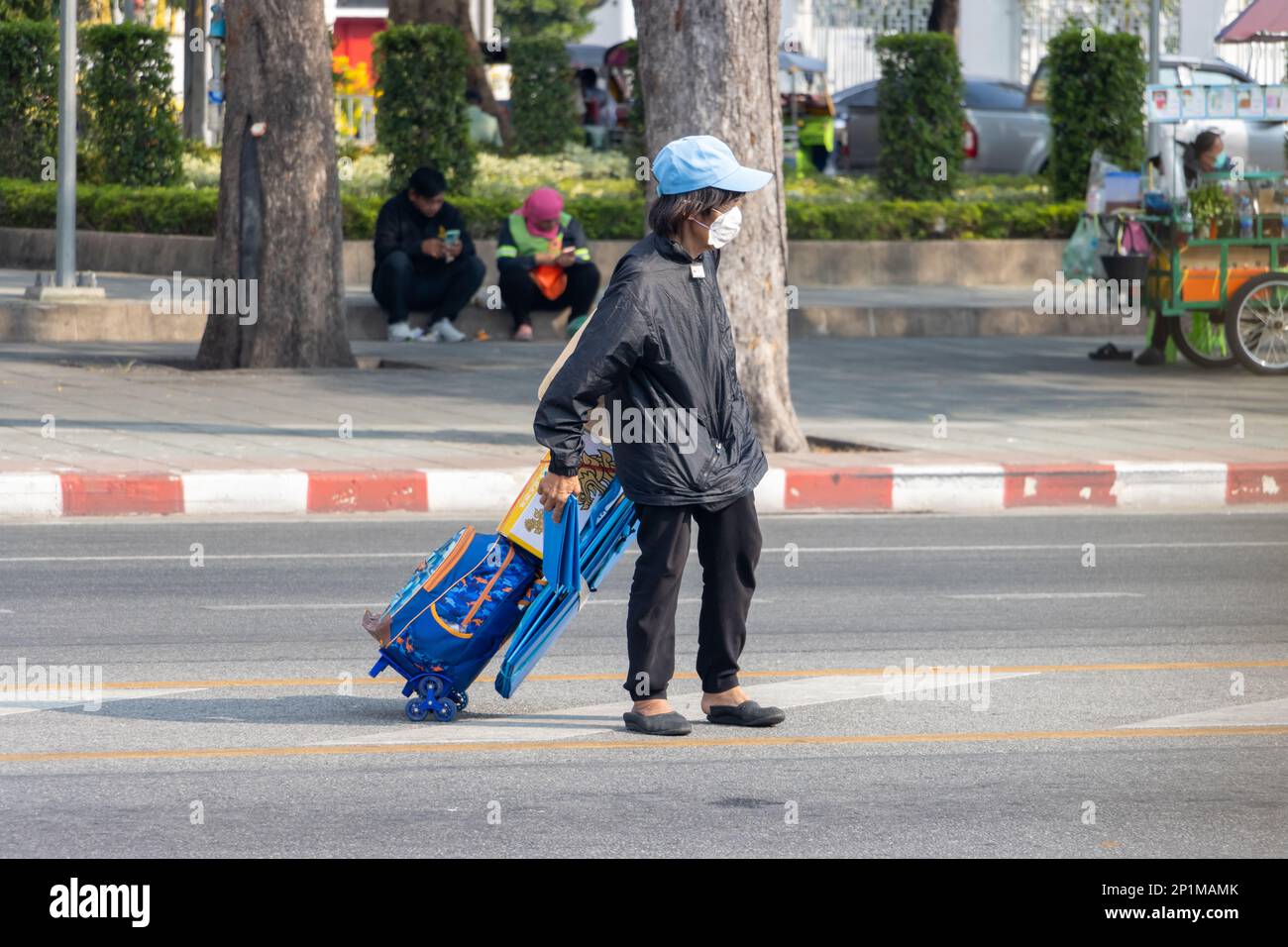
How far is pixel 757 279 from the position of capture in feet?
40.4

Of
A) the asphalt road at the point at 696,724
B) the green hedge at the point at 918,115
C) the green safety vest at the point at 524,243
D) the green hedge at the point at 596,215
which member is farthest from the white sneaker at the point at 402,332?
the asphalt road at the point at 696,724

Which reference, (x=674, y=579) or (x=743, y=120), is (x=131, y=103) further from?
(x=674, y=579)

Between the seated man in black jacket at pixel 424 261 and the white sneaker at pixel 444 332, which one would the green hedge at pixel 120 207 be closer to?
the seated man in black jacket at pixel 424 261

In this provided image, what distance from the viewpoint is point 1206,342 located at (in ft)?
53.8

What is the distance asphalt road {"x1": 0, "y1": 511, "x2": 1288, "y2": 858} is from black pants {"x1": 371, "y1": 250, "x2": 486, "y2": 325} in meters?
7.16

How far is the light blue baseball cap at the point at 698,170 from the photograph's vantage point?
6.03m

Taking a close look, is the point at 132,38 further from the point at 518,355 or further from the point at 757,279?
the point at 757,279

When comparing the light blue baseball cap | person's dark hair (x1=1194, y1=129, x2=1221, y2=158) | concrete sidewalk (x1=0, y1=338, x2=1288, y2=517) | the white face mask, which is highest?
person's dark hair (x1=1194, y1=129, x2=1221, y2=158)

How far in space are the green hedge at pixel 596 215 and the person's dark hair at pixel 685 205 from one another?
44.7 feet

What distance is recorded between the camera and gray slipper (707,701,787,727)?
639cm

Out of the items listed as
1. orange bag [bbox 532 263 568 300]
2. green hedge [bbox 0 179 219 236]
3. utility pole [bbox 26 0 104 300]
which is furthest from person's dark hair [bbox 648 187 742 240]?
green hedge [bbox 0 179 219 236]

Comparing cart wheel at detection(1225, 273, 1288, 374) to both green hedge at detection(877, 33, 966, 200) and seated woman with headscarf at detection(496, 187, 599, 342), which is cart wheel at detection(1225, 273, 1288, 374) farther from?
green hedge at detection(877, 33, 966, 200)
